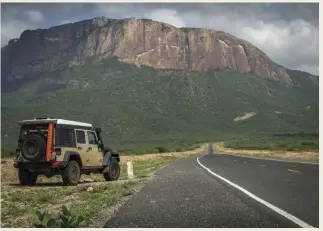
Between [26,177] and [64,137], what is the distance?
2776 millimetres

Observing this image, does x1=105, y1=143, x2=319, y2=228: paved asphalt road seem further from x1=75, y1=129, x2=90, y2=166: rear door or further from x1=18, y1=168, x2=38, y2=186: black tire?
x1=18, y1=168, x2=38, y2=186: black tire

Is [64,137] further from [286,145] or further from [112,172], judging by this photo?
[286,145]

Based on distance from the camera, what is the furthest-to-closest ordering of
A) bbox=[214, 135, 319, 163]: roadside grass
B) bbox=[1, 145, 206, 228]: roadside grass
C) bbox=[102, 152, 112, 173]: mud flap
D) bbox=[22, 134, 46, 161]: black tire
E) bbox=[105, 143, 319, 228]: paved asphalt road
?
bbox=[214, 135, 319, 163]: roadside grass
bbox=[102, 152, 112, 173]: mud flap
bbox=[22, 134, 46, 161]: black tire
bbox=[1, 145, 206, 228]: roadside grass
bbox=[105, 143, 319, 228]: paved asphalt road

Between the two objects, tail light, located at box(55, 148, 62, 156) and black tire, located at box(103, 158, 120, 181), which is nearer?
tail light, located at box(55, 148, 62, 156)

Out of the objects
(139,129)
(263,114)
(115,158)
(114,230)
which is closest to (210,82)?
(263,114)

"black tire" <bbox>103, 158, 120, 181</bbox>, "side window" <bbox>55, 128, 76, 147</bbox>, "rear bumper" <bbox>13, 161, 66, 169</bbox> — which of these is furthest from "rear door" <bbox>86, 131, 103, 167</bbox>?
"rear bumper" <bbox>13, 161, 66, 169</bbox>

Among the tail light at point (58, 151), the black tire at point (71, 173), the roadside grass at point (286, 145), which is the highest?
the tail light at point (58, 151)

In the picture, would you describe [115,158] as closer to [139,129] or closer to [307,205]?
[307,205]

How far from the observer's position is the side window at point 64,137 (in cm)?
1406

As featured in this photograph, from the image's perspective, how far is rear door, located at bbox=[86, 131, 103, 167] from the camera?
16266 mm

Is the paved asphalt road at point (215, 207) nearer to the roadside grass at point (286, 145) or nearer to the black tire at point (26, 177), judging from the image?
the black tire at point (26, 177)

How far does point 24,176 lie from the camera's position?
15.8 m

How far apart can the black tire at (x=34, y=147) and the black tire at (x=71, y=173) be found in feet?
5.66

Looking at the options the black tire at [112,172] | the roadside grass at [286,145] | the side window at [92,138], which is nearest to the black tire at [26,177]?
the side window at [92,138]
